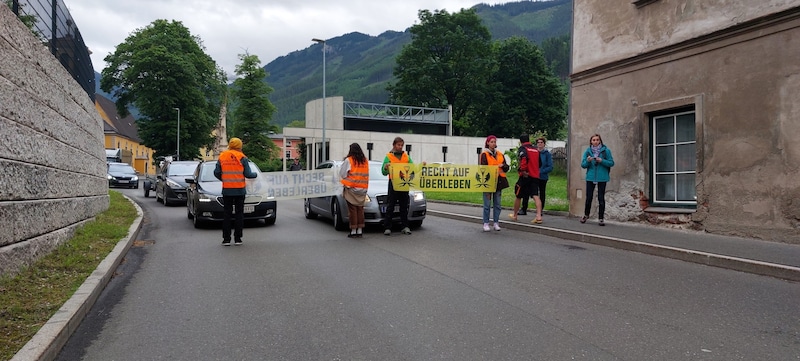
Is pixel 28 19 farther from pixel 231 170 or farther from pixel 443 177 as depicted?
pixel 443 177

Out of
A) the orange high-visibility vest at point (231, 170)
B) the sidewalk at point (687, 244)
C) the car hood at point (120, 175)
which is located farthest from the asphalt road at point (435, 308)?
the car hood at point (120, 175)

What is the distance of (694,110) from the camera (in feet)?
30.1

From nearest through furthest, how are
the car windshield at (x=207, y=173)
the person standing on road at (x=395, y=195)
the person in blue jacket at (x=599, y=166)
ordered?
the person standing on road at (x=395, y=195) → the person in blue jacket at (x=599, y=166) → the car windshield at (x=207, y=173)

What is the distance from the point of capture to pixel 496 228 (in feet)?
33.4

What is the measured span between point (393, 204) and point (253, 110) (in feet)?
174

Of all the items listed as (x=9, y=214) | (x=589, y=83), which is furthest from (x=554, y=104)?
(x=9, y=214)

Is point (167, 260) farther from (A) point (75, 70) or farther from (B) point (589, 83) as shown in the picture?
(B) point (589, 83)

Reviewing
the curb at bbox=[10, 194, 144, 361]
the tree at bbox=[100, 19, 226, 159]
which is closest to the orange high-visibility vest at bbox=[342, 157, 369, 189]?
the curb at bbox=[10, 194, 144, 361]

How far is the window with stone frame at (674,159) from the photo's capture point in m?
9.30

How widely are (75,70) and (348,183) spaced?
5.53 m

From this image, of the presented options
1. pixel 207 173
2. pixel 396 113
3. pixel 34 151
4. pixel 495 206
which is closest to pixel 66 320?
pixel 34 151

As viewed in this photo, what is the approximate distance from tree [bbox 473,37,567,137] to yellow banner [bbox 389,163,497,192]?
5218 cm

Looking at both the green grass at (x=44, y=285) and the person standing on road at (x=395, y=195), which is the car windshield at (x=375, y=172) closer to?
the person standing on road at (x=395, y=195)

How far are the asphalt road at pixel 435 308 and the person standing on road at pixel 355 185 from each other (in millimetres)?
1634
